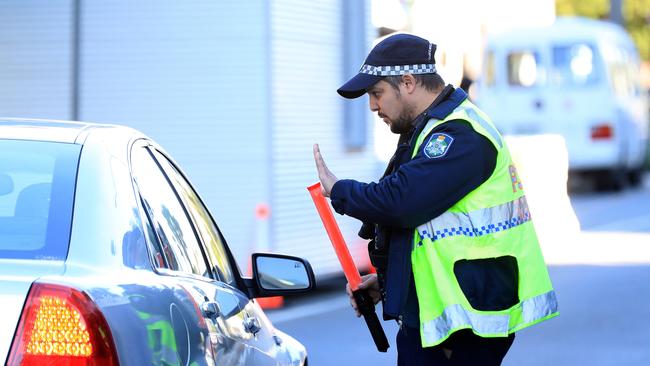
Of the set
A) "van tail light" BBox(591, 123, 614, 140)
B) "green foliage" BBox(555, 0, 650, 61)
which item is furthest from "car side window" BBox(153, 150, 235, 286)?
"green foliage" BBox(555, 0, 650, 61)

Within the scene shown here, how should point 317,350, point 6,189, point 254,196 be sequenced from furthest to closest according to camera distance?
point 254,196
point 317,350
point 6,189

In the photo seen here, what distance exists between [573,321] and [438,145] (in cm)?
660

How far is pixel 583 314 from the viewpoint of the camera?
1048cm

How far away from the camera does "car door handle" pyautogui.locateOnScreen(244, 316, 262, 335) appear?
13.2 feet

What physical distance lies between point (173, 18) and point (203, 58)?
1.54 feet

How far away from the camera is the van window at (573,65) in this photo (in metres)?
24.2

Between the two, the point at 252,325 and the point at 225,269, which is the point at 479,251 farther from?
the point at 225,269

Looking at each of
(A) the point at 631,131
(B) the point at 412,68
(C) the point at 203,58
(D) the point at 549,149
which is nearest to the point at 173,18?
(C) the point at 203,58

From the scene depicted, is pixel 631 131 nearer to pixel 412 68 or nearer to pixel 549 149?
pixel 549 149

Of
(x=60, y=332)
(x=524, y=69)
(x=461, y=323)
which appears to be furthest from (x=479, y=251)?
(x=524, y=69)

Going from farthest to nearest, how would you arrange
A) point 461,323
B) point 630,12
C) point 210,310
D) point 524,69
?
point 630,12
point 524,69
point 461,323
point 210,310

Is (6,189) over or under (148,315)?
over

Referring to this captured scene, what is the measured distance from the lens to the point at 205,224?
4.58m

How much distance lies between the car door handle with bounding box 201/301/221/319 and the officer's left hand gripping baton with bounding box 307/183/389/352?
0.61m
